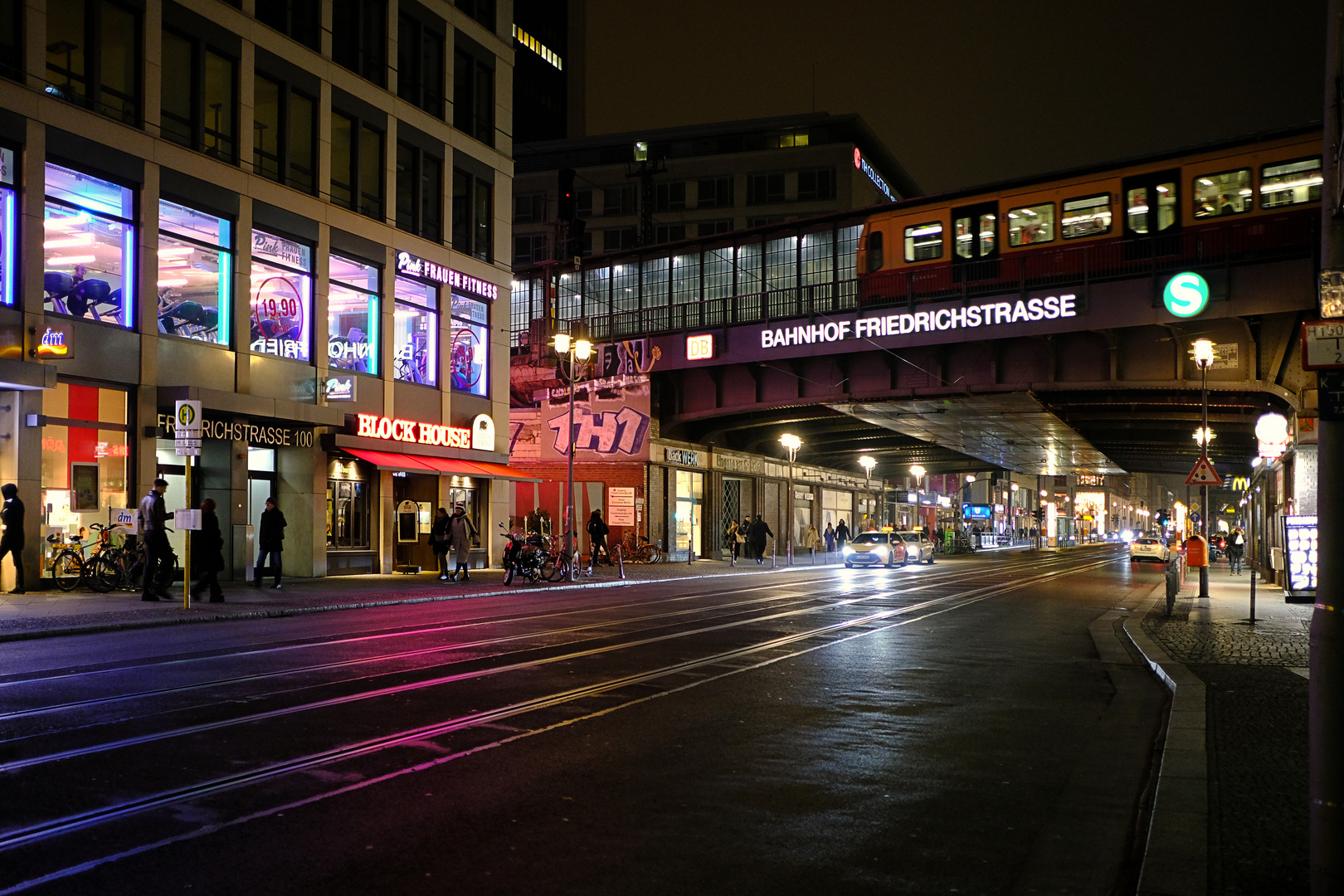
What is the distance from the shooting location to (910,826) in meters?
5.81

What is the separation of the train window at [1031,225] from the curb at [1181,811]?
2208 cm

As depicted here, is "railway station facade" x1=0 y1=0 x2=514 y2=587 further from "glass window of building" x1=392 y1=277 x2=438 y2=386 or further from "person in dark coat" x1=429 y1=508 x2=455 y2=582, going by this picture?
"person in dark coat" x1=429 y1=508 x2=455 y2=582

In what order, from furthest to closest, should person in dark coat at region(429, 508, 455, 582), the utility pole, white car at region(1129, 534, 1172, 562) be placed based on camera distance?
white car at region(1129, 534, 1172, 562) → person in dark coat at region(429, 508, 455, 582) → the utility pole

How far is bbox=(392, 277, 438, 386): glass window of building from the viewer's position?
1176 inches

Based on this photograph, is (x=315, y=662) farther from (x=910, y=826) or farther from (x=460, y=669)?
(x=910, y=826)

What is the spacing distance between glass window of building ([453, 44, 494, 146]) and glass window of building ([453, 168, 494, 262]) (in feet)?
4.35

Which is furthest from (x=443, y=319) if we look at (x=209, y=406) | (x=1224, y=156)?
(x=1224, y=156)

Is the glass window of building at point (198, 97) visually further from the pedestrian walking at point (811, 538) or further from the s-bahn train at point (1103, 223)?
the pedestrian walking at point (811, 538)

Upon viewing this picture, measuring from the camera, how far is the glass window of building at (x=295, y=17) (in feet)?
84.5

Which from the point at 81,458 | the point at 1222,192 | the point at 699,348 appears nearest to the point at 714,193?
the point at 699,348

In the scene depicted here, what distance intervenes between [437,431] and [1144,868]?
87.8ft

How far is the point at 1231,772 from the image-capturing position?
6.73 m

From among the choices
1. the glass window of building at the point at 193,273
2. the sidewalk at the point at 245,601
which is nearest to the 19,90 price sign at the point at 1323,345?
the sidewalk at the point at 245,601

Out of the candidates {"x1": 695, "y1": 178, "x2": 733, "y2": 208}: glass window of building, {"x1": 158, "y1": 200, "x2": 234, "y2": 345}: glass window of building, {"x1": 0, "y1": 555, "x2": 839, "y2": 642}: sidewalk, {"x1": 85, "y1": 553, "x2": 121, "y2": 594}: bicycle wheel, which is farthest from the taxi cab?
{"x1": 695, "y1": 178, "x2": 733, "y2": 208}: glass window of building
